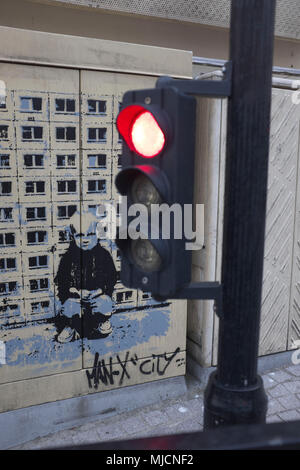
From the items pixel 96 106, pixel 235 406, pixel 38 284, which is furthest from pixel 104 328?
pixel 235 406

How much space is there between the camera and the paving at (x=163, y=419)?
340 cm

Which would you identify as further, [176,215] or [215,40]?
[215,40]

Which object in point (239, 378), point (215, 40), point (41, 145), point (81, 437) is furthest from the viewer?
point (215, 40)

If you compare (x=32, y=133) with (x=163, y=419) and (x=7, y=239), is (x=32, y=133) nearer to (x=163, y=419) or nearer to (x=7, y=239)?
(x=7, y=239)

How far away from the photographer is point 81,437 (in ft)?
11.2

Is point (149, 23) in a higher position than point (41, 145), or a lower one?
higher

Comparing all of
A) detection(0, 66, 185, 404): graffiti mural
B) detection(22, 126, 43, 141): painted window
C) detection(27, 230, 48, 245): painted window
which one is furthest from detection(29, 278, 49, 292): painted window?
detection(22, 126, 43, 141): painted window

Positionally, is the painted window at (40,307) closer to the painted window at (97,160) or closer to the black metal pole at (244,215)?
the painted window at (97,160)

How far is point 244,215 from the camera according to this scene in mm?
1662

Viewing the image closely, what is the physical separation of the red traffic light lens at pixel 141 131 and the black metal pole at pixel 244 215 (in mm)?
309

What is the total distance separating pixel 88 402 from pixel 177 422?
750 millimetres

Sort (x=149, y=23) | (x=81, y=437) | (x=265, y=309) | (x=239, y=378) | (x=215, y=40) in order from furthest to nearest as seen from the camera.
Answer: 1. (x=215, y=40)
2. (x=149, y=23)
3. (x=265, y=309)
4. (x=81, y=437)
5. (x=239, y=378)

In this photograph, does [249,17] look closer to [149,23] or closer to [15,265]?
[15,265]
